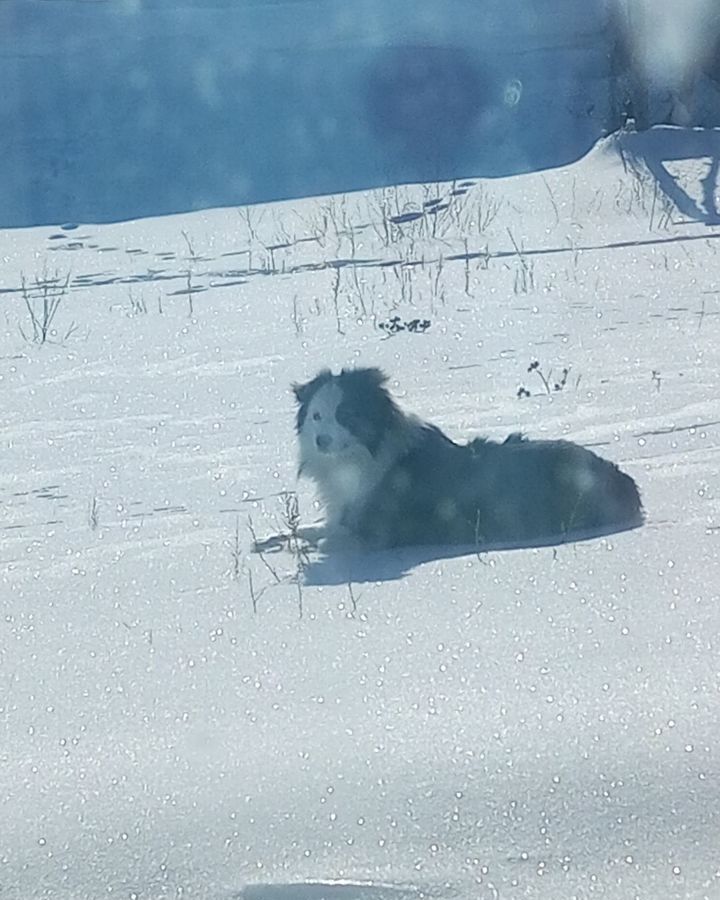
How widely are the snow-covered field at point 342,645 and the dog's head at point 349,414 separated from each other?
38 centimetres

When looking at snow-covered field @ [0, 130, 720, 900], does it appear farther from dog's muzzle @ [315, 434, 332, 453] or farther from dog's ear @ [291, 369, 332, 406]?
dog's ear @ [291, 369, 332, 406]

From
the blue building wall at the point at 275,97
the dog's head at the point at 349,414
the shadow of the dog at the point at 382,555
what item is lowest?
the shadow of the dog at the point at 382,555

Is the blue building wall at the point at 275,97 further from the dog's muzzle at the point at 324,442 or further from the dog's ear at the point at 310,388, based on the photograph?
the dog's muzzle at the point at 324,442

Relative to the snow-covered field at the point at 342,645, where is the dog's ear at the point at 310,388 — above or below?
above

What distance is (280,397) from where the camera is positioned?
294 inches

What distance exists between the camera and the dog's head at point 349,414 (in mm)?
5305

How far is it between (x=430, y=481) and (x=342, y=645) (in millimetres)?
1572

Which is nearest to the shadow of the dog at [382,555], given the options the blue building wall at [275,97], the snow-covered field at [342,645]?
the snow-covered field at [342,645]

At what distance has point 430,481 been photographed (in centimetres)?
529

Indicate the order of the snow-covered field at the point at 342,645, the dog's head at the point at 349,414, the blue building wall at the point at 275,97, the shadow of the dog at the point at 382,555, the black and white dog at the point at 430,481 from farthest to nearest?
1. the blue building wall at the point at 275,97
2. the dog's head at the point at 349,414
3. the black and white dog at the point at 430,481
4. the shadow of the dog at the point at 382,555
5. the snow-covered field at the point at 342,645

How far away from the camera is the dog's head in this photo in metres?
5.30

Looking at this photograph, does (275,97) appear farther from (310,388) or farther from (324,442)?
(324,442)

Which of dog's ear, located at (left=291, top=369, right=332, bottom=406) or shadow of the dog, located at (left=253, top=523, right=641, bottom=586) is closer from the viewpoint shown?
shadow of the dog, located at (left=253, top=523, right=641, bottom=586)

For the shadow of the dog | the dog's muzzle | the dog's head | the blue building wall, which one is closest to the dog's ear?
the dog's head
